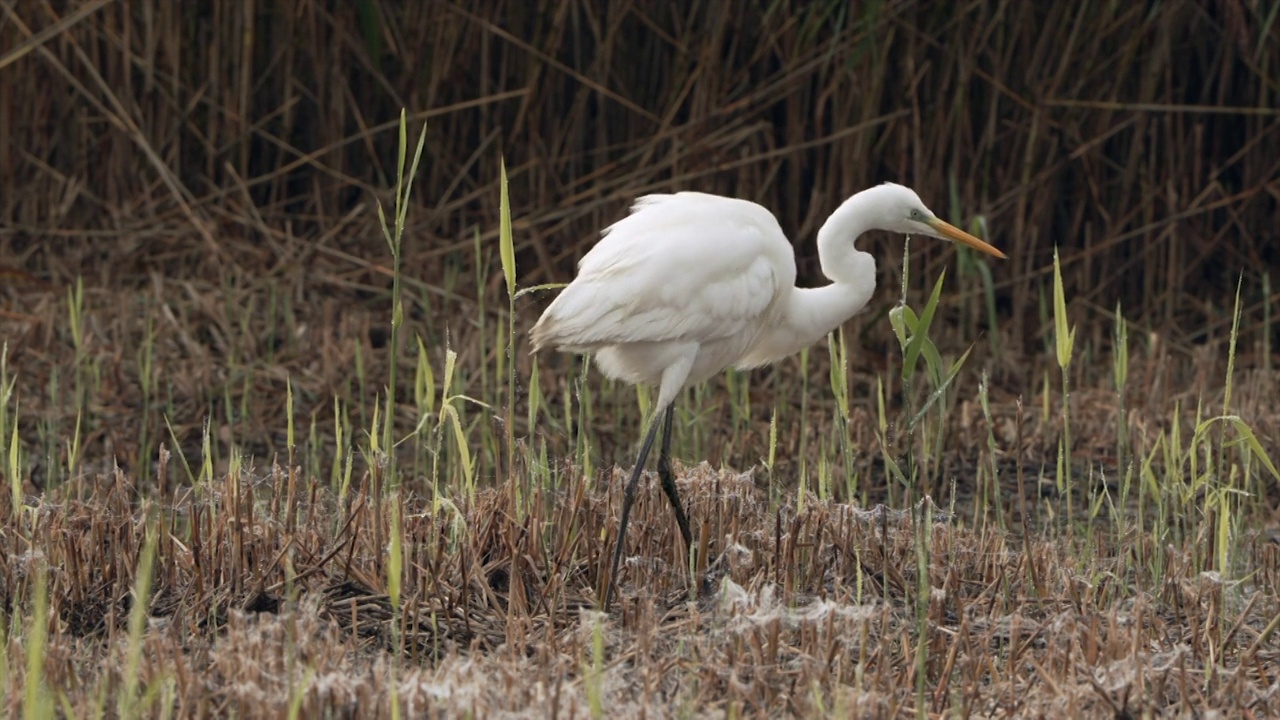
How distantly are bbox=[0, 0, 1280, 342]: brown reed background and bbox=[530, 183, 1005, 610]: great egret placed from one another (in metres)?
2.09

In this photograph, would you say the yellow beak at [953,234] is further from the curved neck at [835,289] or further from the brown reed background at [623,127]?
the brown reed background at [623,127]

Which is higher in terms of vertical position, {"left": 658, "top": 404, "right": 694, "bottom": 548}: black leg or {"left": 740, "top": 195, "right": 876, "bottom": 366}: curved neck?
{"left": 740, "top": 195, "right": 876, "bottom": 366}: curved neck

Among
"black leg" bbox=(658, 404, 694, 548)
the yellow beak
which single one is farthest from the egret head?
"black leg" bbox=(658, 404, 694, 548)

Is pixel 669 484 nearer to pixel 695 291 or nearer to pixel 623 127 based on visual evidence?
pixel 695 291

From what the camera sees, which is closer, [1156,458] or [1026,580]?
[1026,580]

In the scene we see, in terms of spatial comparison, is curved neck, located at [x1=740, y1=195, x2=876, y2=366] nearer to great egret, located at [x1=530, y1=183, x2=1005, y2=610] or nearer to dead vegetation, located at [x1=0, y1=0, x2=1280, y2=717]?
great egret, located at [x1=530, y1=183, x2=1005, y2=610]

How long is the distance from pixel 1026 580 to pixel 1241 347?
9.14 feet

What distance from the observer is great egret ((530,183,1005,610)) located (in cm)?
307

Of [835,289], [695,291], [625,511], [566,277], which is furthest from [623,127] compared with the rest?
[625,511]

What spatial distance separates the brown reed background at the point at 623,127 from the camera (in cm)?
545

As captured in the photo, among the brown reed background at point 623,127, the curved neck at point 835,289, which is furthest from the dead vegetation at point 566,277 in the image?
the curved neck at point 835,289

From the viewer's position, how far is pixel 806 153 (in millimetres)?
5605

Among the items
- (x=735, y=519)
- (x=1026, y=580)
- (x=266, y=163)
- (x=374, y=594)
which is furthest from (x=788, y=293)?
(x=266, y=163)

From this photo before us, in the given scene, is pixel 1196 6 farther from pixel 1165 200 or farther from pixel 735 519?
pixel 735 519
